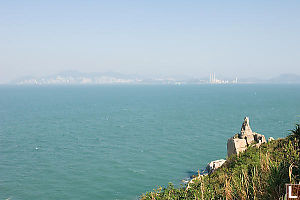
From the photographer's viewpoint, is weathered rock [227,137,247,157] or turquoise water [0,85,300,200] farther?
turquoise water [0,85,300,200]

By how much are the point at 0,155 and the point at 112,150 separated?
78.0 feet

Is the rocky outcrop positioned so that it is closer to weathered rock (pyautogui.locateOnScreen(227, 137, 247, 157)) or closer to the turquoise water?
weathered rock (pyautogui.locateOnScreen(227, 137, 247, 157))

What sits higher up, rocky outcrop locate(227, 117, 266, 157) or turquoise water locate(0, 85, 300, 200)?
rocky outcrop locate(227, 117, 266, 157)

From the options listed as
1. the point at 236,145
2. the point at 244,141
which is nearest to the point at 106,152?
the point at 236,145

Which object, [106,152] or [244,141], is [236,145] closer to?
[244,141]

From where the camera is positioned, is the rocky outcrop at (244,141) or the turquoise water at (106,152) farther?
the turquoise water at (106,152)

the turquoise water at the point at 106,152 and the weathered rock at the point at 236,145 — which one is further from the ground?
the weathered rock at the point at 236,145

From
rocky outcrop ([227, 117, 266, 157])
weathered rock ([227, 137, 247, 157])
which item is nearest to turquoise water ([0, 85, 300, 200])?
weathered rock ([227, 137, 247, 157])

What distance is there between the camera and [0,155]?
55969 mm

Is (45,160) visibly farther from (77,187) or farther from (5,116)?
(5,116)

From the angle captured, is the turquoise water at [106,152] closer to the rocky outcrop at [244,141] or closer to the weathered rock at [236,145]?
the weathered rock at [236,145]

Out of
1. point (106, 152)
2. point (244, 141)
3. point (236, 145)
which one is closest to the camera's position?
point (236, 145)

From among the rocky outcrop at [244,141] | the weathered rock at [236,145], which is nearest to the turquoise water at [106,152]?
the weathered rock at [236,145]

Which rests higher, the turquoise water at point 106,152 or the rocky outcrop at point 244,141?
the rocky outcrop at point 244,141
